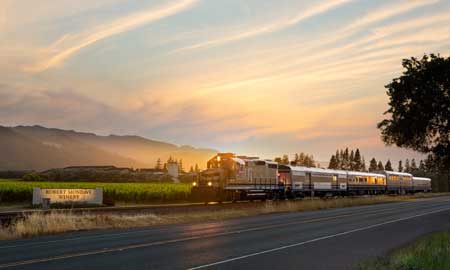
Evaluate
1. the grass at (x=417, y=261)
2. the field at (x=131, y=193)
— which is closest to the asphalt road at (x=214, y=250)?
the grass at (x=417, y=261)

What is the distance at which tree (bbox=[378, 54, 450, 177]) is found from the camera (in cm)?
3675

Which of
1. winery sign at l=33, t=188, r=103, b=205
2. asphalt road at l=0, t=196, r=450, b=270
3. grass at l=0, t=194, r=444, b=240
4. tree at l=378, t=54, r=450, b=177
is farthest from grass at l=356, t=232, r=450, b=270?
winery sign at l=33, t=188, r=103, b=205

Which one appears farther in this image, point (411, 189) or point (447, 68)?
point (411, 189)

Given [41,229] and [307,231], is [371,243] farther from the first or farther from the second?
[41,229]

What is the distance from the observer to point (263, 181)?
156ft

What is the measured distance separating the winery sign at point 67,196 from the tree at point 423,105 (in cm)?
2679

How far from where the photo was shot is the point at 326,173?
64.2 metres

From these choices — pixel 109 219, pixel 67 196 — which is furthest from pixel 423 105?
pixel 67 196

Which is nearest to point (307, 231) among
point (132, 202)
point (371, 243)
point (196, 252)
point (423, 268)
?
point (371, 243)

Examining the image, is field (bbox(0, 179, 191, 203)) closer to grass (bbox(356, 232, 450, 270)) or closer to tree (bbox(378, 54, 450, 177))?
tree (bbox(378, 54, 450, 177))

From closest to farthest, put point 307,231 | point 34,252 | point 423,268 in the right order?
point 423,268 → point 34,252 → point 307,231

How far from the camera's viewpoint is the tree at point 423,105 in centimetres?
3675

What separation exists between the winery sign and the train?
9851 millimetres

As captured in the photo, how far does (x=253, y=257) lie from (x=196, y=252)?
6.03 ft
